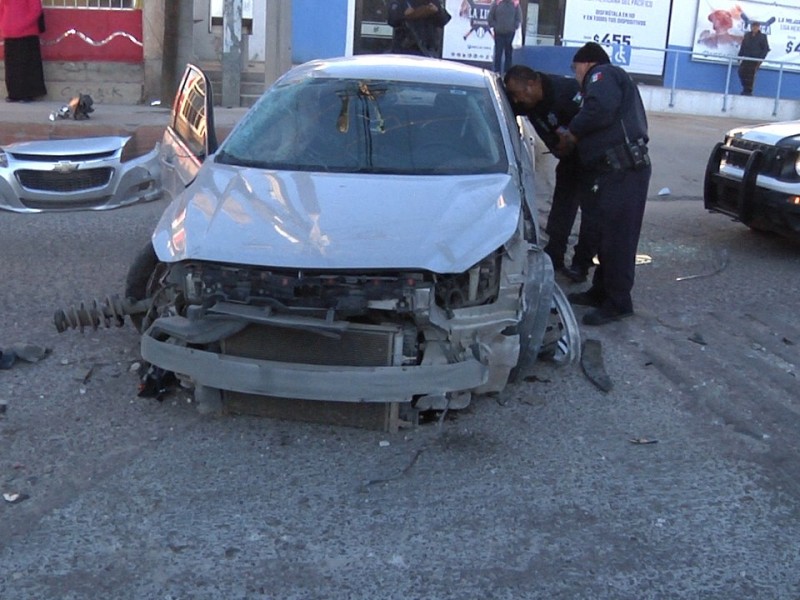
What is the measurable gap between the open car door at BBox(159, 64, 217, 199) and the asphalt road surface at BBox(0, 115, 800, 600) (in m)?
1.06

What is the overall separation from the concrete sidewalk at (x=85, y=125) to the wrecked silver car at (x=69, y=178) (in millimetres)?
3012

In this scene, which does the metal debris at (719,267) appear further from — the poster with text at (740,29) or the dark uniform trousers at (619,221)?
the poster with text at (740,29)

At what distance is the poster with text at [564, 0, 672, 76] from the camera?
2100cm

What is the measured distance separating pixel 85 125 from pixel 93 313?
830 centimetres

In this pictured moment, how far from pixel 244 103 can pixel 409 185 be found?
11250 millimetres

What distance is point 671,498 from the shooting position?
4305 mm

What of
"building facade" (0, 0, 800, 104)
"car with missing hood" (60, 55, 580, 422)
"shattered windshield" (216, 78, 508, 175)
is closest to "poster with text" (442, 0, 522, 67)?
"building facade" (0, 0, 800, 104)

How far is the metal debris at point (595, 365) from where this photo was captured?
5.50 m

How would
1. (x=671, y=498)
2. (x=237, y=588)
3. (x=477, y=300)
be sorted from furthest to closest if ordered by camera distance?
(x=477, y=300) < (x=671, y=498) < (x=237, y=588)

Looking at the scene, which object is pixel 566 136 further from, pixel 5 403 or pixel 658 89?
pixel 658 89

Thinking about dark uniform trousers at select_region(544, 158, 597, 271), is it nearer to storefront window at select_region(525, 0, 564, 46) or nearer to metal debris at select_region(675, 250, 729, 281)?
metal debris at select_region(675, 250, 729, 281)

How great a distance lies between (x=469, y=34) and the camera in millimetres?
20016

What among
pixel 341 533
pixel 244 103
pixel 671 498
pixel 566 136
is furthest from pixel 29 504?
pixel 244 103

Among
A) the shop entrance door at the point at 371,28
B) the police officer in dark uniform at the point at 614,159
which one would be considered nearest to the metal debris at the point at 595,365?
the police officer in dark uniform at the point at 614,159
